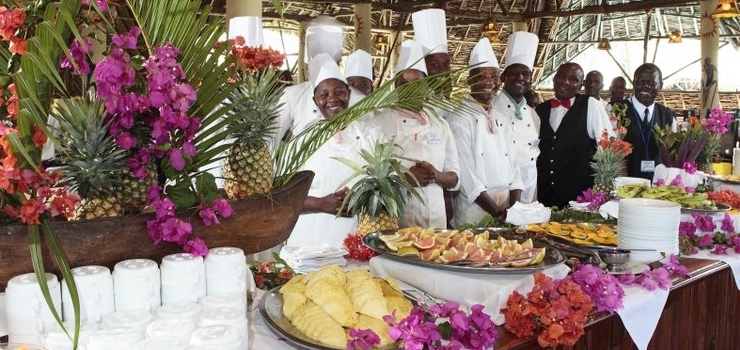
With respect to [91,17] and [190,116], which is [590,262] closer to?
[190,116]

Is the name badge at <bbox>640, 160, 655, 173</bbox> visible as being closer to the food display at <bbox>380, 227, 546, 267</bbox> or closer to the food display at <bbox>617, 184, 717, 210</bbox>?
the food display at <bbox>617, 184, 717, 210</bbox>

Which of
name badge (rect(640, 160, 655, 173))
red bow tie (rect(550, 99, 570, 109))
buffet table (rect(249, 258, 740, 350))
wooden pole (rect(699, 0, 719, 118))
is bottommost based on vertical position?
buffet table (rect(249, 258, 740, 350))

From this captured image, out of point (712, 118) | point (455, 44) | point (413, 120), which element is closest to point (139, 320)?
point (413, 120)

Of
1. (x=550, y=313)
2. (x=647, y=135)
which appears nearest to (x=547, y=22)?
(x=647, y=135)

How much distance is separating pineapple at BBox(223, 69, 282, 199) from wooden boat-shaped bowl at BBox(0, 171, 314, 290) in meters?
0.05

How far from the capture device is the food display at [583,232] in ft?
7.32

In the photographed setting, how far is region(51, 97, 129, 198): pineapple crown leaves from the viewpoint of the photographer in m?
1.30

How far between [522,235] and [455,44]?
1120 centimetres

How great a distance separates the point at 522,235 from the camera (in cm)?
218

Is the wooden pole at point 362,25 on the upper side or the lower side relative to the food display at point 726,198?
upper

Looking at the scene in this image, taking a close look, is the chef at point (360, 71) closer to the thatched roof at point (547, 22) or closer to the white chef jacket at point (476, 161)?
the white chef jacket at point (476, 161)

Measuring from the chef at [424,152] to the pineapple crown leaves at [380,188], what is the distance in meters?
0.78

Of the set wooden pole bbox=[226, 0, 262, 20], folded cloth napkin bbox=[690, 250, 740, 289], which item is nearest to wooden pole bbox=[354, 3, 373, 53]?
wooden pole bbox=[226, 0, 262, 20]

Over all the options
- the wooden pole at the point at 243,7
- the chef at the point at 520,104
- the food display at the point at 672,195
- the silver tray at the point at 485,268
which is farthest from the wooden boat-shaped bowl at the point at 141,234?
the wooden pole at the point at 243,7
